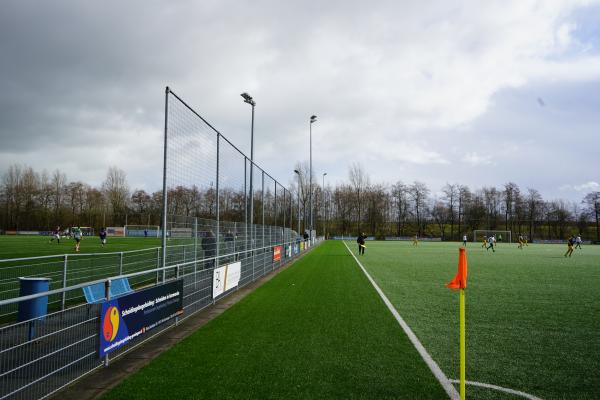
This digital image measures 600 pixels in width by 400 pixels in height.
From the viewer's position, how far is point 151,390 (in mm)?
4500

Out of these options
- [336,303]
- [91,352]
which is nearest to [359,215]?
[336,303]

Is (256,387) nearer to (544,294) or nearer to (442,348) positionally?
(442,348)

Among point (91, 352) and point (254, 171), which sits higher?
point (254, 171)

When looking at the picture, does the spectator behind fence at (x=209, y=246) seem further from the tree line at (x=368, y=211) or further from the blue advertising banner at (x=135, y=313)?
the tree line at (x=368, y=211)

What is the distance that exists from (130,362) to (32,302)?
1797mm

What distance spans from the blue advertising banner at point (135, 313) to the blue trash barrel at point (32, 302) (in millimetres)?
1446

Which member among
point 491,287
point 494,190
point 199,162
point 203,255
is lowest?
point 491,287

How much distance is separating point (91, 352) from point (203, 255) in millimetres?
5577

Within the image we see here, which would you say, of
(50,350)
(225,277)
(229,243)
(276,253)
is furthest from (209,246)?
(276,253)

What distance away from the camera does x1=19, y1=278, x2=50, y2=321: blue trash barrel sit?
603cm

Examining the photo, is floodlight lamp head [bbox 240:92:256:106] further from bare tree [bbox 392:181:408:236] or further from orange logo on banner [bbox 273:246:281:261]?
bare tree [bbox 392:181:408:236]

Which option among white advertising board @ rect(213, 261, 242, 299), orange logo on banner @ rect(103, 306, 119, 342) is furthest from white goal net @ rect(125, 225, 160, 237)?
orange logo on banner @ rect(103, 306, 119, 342)

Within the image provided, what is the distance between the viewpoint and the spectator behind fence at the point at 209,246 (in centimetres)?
1054

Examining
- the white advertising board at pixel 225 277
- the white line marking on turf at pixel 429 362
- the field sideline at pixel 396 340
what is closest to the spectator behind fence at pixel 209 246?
the white advertising board at pixel 225 277
